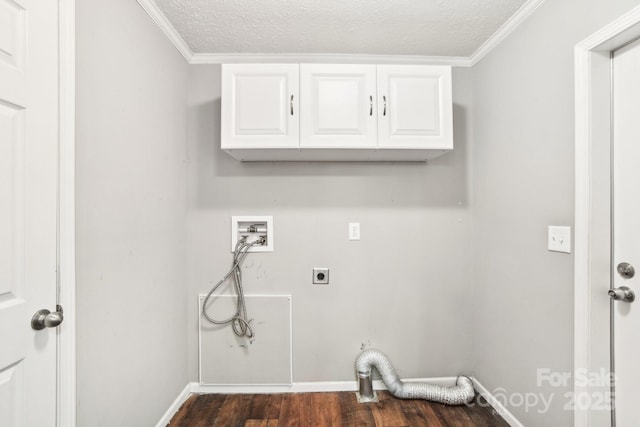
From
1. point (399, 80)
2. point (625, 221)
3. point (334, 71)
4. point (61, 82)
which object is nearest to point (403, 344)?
point (625, 221)

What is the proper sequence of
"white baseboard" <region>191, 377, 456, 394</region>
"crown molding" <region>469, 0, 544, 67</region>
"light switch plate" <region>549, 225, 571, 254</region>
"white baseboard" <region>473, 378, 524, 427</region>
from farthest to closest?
"white baseboard" <region>191, 377, 456, 394</region>, "white baseboard" <region>473, 378, 524, 427</region>, "crown molding" <region>469, 0, 544, 67</region>, "light switch plate" <region>549, 225, 571, 254</region>

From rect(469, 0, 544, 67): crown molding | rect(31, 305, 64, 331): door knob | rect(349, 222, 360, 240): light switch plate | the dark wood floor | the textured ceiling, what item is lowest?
the dark wood floor

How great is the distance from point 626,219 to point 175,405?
8.60ft

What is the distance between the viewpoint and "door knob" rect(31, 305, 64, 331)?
881 millimetres

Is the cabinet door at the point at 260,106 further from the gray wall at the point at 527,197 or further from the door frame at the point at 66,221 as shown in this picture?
the gray wall at the point at 527,197

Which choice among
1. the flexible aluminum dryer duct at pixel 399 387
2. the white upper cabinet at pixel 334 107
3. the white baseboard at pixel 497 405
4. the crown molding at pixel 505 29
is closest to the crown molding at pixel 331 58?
the crown molding at pixel 505 29

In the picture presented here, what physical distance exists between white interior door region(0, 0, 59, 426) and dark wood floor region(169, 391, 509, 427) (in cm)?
103

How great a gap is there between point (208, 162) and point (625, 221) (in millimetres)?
2311

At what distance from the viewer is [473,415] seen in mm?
1716

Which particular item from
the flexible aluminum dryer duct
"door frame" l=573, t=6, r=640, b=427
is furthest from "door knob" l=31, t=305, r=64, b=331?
"door frame" l=573, t=6, r=640, b=427

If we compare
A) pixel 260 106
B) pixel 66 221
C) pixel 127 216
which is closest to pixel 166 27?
pixel 260 106

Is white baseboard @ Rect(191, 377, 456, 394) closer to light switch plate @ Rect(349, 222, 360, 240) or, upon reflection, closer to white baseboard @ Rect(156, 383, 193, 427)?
white baseboard @ Rect(156, 383, 193, 427)

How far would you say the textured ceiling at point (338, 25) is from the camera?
1478 mm

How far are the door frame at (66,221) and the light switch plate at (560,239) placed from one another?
2.11 meters
